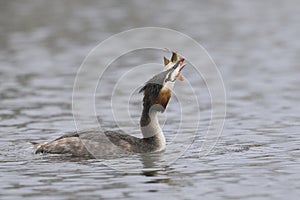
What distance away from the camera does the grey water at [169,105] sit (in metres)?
11.7

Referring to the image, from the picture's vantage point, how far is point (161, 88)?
13328 mm

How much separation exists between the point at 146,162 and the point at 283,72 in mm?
8857

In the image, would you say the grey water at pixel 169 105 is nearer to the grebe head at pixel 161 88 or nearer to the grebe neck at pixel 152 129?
the grebe neck at pixel 152 129

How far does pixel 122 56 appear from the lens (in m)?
24.1

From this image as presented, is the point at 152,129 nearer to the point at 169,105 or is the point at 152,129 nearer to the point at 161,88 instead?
the point at 161,88

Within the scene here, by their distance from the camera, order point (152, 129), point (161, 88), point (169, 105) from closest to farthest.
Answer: point (161, 88), point (152, 129), point (169, 105)

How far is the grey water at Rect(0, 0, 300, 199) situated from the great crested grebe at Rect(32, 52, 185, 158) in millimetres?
193

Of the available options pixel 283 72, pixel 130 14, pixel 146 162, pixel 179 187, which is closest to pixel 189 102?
pixel 283 72

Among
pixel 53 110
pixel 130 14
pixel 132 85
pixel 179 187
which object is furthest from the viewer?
pixel 130 14

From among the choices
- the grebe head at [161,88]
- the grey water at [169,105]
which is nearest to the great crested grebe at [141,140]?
the grebe head at [161,88]

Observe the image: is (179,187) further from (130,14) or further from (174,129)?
(130,14)

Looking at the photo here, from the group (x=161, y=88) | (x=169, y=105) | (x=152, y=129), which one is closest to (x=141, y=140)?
(x=152, y=129)

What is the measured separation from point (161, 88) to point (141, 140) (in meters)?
0.85

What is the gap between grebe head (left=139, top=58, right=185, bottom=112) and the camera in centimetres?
1318
